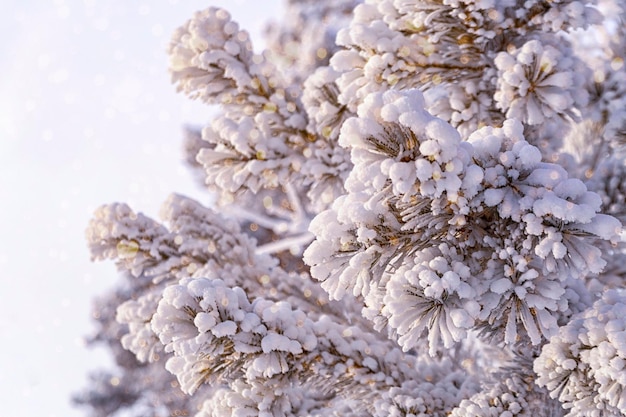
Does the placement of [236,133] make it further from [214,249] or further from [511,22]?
[511,22]

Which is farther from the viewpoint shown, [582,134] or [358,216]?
[582,134]

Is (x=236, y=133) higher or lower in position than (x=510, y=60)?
higher

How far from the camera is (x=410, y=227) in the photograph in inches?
52.8

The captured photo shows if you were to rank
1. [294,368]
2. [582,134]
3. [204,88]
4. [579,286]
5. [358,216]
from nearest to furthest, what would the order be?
[358,216] → [294,368] → [579,286] → [204,88] → [582,134]

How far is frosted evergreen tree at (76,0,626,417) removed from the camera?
1267 mm

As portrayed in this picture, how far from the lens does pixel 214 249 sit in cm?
248

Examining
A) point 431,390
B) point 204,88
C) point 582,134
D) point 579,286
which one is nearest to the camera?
point 579,286

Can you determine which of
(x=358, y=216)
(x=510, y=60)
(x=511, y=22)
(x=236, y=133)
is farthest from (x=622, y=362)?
(x=236, y=133)

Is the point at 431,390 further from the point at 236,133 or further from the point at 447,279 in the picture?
the point at 236,133

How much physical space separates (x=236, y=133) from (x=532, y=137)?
4.22 ft

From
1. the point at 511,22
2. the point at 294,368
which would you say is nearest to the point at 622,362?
the point at 294,368

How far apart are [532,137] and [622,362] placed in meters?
1.12

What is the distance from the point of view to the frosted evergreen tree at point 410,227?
4.16ft

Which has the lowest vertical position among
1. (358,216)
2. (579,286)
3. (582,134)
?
(582,134)
